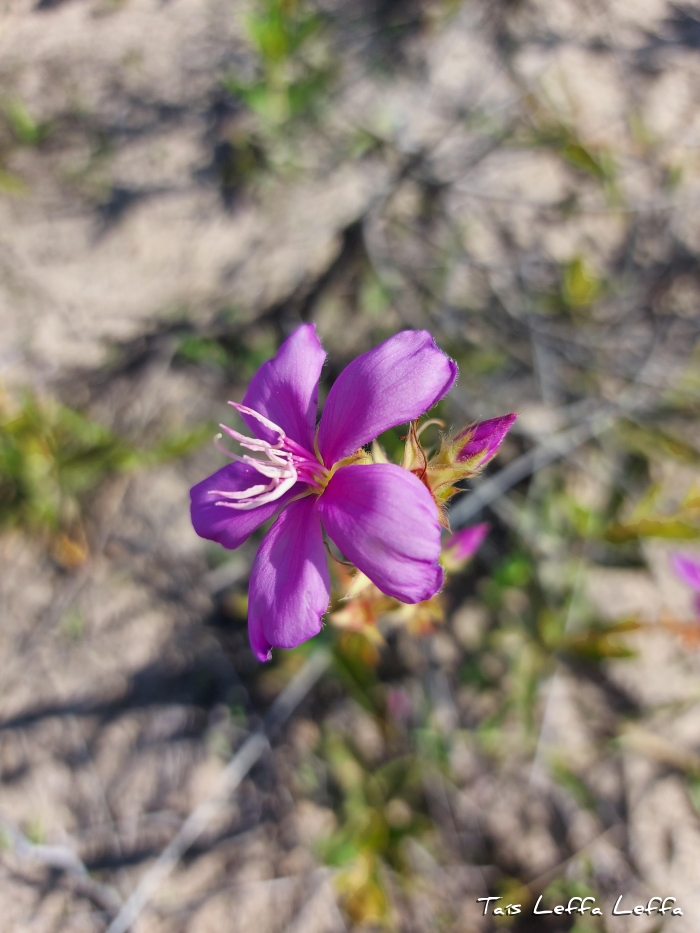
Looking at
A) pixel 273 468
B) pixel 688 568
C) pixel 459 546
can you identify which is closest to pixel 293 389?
pixel 273 468

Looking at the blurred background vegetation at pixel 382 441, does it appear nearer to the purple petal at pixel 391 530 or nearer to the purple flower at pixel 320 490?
the purple flower at pixel 320 490

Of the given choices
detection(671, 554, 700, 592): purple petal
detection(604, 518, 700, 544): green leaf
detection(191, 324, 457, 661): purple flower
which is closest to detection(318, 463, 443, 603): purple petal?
detection(191, 324, 457, 661): purple flower

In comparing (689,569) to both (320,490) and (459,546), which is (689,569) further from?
(320,490)

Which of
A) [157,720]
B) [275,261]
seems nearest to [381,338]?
[275,261]

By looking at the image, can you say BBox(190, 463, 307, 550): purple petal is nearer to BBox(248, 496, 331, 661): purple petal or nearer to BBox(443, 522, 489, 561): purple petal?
BBox(248, 496, 331, 661): purple petal

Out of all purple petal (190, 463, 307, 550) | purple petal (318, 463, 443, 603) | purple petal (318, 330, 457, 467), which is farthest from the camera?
purple petal (190, 463, 307, 550)

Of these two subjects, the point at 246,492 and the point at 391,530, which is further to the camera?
the point at 246,492
